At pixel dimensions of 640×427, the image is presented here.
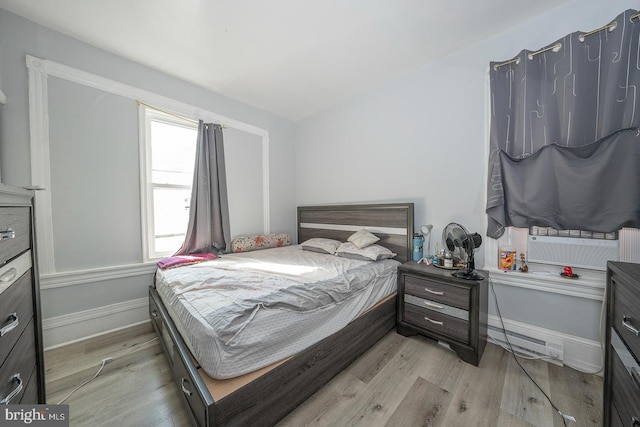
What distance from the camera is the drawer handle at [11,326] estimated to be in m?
0.72

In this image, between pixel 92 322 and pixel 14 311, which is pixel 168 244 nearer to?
pixel 92 322

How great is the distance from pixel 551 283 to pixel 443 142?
1.52m

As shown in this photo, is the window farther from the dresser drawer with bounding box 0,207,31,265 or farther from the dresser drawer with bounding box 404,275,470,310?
the dresser drawer with bounding box 404,275,470,310

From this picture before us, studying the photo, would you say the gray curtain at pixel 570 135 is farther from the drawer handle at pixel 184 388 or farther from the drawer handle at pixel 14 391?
the drawer handle at pixel 14 391

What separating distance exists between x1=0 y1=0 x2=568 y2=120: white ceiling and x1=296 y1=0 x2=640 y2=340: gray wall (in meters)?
0.17

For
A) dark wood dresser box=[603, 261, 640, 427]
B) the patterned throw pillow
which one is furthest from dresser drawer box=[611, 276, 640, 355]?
the patterned throw pillow

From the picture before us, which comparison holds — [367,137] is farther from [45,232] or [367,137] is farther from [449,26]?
[45,232]

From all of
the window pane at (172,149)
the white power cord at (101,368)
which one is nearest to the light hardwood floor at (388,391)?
the white power cord at (101,368)

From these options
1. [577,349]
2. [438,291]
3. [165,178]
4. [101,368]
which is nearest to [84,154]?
[165,178]

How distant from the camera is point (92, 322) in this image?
215cm

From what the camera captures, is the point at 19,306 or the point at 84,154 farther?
the point at 84,154

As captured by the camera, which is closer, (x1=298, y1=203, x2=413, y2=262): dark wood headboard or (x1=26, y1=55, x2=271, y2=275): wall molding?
(x1=26, y1=55, x2=271, y2=275): wall molding

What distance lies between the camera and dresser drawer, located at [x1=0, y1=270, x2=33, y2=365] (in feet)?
2.43

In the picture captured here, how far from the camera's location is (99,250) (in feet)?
7.23
